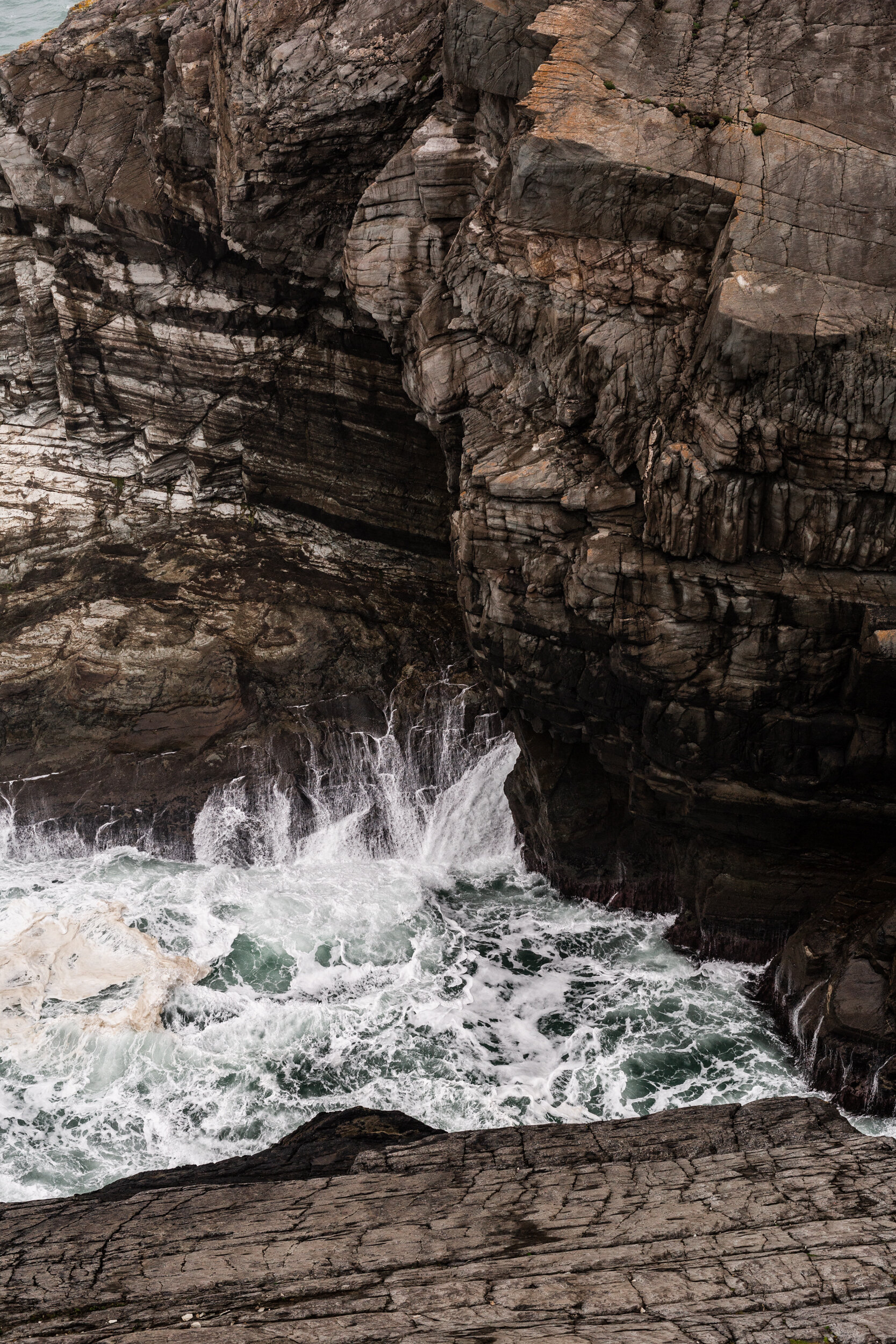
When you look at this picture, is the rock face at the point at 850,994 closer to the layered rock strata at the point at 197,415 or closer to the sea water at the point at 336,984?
the sea water at the point at 336,984

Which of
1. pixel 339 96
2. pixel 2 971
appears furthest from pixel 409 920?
pixel 339 96

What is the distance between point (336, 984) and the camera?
74.5 ft

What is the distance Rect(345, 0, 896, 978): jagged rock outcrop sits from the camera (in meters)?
18.1

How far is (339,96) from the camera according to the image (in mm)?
25703

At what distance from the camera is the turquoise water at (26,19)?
163ft

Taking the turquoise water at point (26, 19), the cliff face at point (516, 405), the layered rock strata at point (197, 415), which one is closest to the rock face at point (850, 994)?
the cliff face at point (516, 405)

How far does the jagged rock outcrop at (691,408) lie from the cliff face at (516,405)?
8 cm

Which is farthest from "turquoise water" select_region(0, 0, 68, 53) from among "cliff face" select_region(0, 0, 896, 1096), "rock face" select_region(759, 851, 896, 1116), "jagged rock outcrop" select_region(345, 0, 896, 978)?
"rock face" select_region(759, 851, 896, 1116)

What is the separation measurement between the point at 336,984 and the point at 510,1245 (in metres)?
11.5

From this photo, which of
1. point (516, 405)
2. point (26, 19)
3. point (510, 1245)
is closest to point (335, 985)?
point (510, 1245)

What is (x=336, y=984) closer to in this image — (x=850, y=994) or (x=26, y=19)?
(x=850, y=994)

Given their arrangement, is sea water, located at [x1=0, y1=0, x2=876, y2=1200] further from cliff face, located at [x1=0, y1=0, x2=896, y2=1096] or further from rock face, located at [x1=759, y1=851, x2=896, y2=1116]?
cliff face, located at [x1=0, y1=0, x2=896, y2=1096]

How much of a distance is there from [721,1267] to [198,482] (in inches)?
1129

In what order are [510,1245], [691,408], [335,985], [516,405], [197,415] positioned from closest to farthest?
[510,1245] < [691,408] < [516,405] < [335,985] < [197,415]
